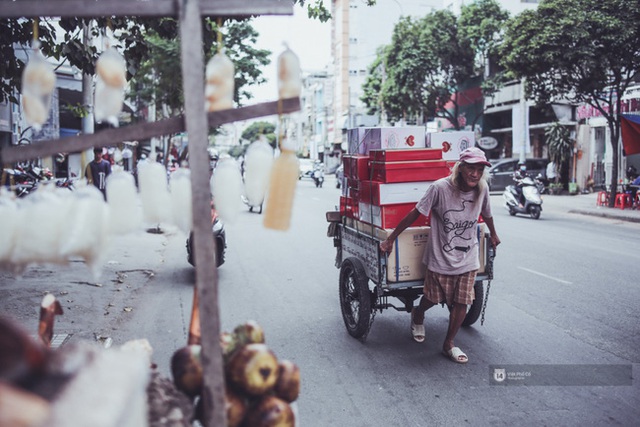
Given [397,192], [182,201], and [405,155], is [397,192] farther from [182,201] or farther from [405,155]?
[182,201]

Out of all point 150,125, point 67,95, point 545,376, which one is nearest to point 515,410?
point 545,376

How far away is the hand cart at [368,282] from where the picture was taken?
480 centimetres

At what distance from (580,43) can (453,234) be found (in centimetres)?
1430

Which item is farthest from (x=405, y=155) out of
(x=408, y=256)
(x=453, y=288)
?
(x=453, y=288)

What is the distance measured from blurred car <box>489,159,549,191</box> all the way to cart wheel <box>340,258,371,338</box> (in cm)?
2091

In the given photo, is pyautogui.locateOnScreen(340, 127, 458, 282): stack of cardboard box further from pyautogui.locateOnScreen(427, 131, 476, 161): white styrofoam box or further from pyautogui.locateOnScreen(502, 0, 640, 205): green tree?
pyautogui.locateOnScreen(502, 0, 640, 205): green tree

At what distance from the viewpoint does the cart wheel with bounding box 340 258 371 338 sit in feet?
16.4

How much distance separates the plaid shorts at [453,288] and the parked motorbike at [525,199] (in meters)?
12.0

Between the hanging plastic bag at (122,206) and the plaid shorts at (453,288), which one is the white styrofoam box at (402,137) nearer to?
the plaid shorts at (453,288)

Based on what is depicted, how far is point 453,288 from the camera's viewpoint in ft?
14.9

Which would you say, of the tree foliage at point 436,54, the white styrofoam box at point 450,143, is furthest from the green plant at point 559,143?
the white styrofoam box at point 450,143

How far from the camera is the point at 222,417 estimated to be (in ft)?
6.15

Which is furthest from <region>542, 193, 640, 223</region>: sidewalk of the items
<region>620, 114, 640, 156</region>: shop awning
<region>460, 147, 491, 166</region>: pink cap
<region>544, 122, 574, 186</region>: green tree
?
<region>460, 147, 491, 166</region>: pink cap

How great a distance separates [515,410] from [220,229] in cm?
562
